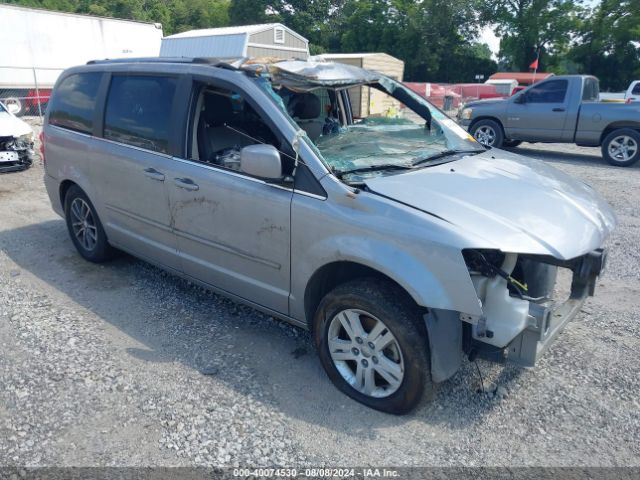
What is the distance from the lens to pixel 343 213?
298cm

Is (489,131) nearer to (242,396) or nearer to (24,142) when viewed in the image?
(24,142)

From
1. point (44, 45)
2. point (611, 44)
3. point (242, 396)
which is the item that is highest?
point (611, 44)

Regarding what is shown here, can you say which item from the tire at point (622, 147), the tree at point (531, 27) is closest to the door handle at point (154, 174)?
the tire at point (622, 147)

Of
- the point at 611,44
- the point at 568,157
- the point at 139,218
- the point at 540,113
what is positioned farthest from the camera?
the point at 611,44

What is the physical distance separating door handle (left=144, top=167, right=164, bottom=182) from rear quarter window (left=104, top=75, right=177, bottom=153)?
0.52ft

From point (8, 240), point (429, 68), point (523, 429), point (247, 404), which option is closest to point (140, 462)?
point (247, 404)

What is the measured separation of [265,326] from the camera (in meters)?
4.04

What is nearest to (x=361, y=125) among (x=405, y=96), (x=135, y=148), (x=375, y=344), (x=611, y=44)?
(x=405, y=96)

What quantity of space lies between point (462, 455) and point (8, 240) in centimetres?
556

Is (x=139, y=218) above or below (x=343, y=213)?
below

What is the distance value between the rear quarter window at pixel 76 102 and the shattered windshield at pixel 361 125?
1985mm

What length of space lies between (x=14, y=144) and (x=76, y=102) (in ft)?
18.9

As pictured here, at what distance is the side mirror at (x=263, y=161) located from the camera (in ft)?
10.3

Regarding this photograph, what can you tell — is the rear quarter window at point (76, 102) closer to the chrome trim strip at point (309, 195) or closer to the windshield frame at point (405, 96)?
the windshield frame at point (405, 96)
